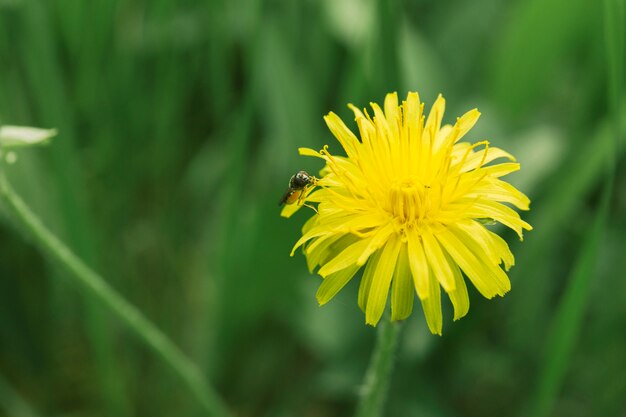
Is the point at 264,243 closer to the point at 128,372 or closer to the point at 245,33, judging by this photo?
the point at 128,372

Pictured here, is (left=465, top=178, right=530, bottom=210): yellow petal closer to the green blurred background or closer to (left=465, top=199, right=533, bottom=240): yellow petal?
(left=465, top=199, right=533, bottom=240): yellow petal

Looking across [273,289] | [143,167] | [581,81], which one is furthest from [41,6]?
[581,81]

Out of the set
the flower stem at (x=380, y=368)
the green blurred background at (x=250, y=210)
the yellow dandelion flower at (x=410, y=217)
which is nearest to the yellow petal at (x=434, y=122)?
the yellow dandelion flower at (x=410, y=217)

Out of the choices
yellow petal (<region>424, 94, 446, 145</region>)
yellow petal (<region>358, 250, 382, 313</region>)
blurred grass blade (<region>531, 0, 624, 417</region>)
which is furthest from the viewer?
blurred grass blade (<region>531, 0, 624, 417</region>)

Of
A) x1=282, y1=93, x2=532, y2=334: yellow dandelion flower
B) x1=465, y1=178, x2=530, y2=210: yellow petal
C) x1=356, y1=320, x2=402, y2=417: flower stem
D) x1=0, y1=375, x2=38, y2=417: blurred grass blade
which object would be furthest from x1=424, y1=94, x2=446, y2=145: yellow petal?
x1=0, y1=375, x2=38, y2=417: blurred grass blade

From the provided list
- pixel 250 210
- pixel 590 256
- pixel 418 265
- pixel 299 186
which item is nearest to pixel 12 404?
pixel 250 210

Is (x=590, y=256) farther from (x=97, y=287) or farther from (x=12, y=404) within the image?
(x=12, y=404)
